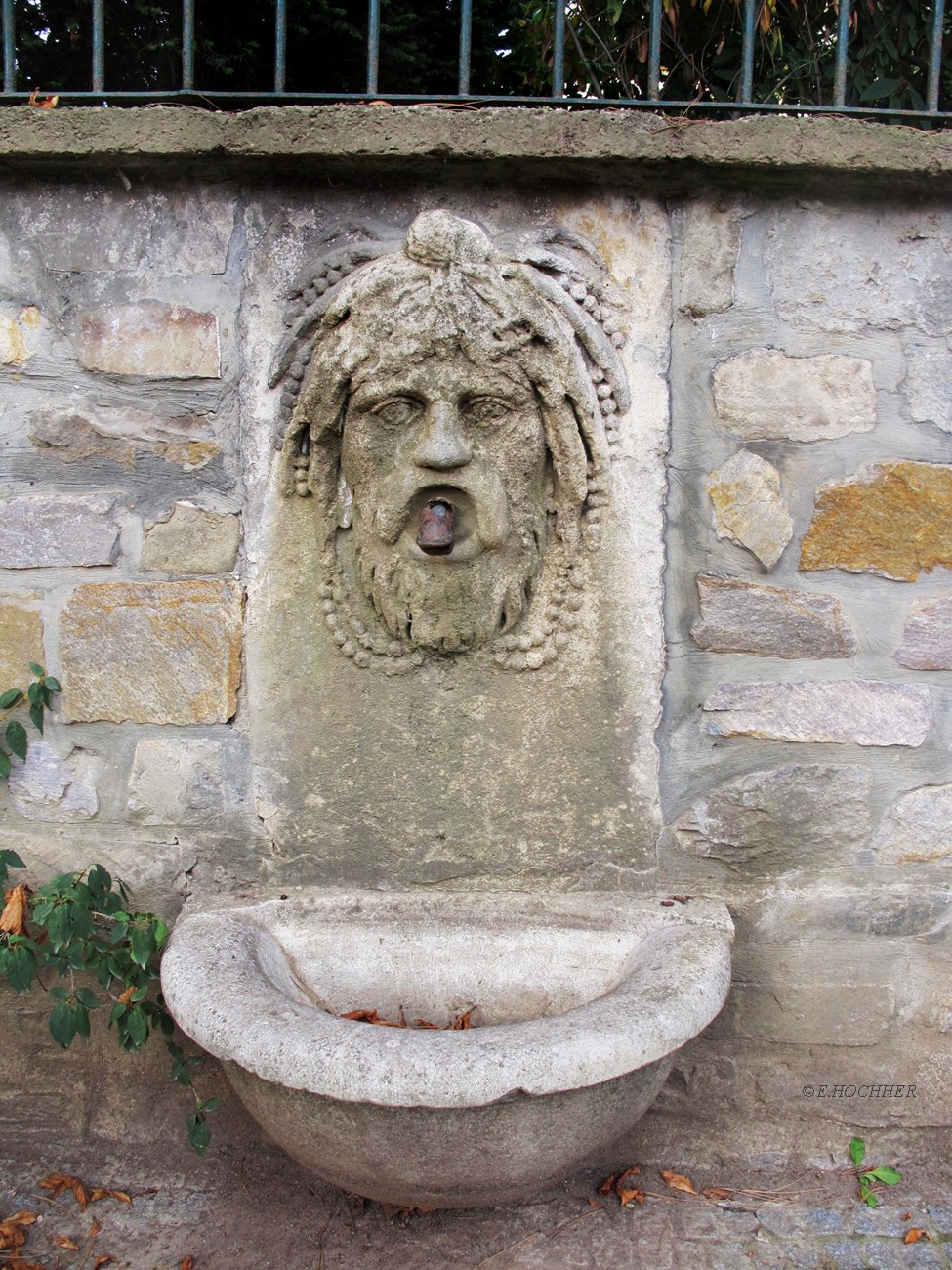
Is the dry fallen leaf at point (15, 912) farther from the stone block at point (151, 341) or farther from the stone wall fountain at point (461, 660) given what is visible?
the stone block at point (151, 341)

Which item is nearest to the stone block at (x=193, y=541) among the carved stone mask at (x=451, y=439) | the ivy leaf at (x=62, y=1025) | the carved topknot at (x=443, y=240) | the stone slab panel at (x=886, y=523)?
the carved stone mask at (x=451, y=439)

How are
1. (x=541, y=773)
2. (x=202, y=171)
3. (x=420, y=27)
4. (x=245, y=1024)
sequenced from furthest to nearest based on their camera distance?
(x=420, y=27) < (x=541, y=773) < (x=202, y=171) < (x=245, y=1024)

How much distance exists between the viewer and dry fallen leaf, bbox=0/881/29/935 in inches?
75.4

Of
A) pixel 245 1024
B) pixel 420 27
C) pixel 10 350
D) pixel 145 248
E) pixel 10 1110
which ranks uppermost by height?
pixel 420 27

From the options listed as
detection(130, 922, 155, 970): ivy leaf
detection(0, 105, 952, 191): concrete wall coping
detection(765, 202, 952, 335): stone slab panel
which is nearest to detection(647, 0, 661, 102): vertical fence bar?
detection(0, 105, 952, 191): concrete wall coping

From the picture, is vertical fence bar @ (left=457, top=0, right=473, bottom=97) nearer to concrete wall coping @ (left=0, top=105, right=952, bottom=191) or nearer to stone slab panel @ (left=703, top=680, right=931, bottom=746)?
concrete wall coping @ (left=0, top=105, right=952, bottom=191)

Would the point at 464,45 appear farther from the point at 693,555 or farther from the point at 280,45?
the point at 693,555

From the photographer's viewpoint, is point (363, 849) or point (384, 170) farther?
point (363, 849)

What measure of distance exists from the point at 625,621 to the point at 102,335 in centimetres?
115

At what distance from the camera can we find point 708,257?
1.84 meters

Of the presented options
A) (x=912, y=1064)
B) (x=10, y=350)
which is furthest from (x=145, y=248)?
(x=912, y=1064)

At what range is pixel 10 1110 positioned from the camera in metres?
2.10

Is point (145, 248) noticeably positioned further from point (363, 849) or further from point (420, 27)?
point (420, 27)

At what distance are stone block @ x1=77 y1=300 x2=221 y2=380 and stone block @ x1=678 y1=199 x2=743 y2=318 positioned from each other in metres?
0.89
